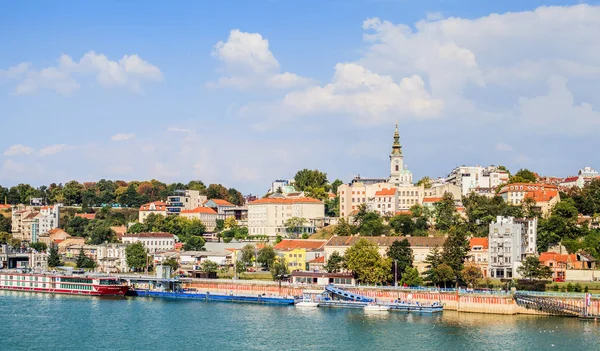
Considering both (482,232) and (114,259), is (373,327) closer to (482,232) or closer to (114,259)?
(482,232)

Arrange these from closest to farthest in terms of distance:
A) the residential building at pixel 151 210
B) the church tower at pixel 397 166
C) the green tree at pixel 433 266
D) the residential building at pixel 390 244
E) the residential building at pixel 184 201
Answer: the green tree at pixel 433 266 → the residential building at pixel 390 244 → the church tower at pixel 397 166 → the residential building at pixel 151 210 → the residential building at pixel 184 201

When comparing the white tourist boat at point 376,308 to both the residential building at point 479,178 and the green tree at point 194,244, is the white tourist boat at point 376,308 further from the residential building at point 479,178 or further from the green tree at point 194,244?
the residential building at point 479,178

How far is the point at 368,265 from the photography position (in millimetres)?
62781

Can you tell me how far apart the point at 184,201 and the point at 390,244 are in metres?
50.1

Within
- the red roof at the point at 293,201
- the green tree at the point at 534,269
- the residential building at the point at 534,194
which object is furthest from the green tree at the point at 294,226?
the green tree at the point at 534,269

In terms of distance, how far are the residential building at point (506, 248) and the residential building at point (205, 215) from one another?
46.6 metres

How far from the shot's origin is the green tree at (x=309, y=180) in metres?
111

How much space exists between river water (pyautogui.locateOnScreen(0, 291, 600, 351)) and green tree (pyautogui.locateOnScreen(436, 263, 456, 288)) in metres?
4.35

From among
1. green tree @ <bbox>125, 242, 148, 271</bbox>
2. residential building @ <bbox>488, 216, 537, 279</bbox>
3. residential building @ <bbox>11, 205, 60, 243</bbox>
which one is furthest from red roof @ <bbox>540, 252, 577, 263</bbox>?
→ residential building @ <bbox>11, 205, 60, 243</bbox>

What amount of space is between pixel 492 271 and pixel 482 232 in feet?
27.5

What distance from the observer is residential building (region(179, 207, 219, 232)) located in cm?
10484

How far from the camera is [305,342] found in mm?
44344

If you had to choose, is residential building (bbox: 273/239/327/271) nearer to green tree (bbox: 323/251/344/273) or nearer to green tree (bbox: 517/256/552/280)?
green tree (bbox: 323/251/344/273)

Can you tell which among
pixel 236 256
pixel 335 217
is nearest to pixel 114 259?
pixel 236 256
